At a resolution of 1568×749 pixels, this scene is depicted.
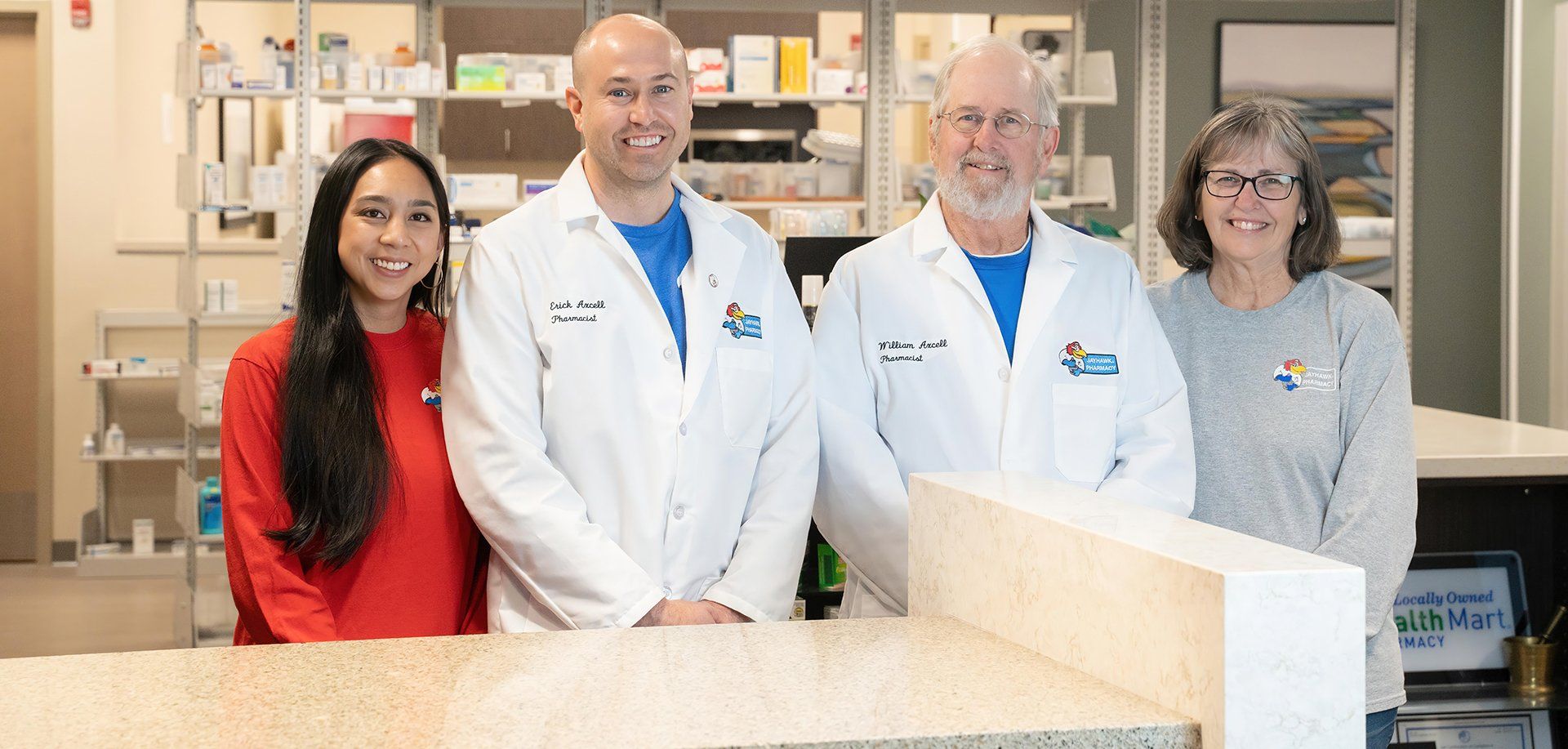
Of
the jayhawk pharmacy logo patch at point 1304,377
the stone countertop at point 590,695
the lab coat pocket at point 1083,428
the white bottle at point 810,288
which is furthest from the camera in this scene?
the white bottle at point 810,288

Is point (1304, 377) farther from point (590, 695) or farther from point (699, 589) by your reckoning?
point (590, 695)

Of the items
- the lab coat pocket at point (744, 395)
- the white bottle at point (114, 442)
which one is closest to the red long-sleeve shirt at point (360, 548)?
the lab coat pocket at point (744, 395)

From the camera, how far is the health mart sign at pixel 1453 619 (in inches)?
113

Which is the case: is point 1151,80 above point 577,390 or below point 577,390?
above

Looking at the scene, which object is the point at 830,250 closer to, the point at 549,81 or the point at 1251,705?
the point at 1251,705

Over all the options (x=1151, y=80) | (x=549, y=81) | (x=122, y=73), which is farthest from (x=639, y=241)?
(x=122, y=73)

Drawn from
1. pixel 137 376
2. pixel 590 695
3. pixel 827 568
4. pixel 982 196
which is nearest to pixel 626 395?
pixel 982 196

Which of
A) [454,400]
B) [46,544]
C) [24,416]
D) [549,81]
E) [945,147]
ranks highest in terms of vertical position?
[549,81]

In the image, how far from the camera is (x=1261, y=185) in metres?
2.15

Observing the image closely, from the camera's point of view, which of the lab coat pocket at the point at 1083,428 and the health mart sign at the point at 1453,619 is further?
the health mart sign at the point at 1453,619

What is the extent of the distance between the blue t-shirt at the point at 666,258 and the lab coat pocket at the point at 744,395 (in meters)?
0.08

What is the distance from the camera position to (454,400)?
200cm

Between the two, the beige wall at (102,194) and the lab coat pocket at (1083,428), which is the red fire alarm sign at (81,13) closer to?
the beige wall at (102,194)

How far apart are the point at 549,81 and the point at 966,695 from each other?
17.1 ft
